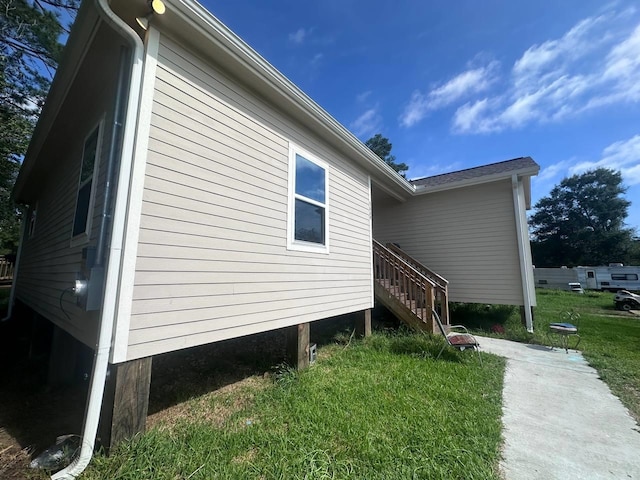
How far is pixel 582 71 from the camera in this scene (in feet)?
20.2

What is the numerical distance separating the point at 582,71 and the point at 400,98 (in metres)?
4.38

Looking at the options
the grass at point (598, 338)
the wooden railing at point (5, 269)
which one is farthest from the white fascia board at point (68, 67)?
the wooden railing at point (5, 269)

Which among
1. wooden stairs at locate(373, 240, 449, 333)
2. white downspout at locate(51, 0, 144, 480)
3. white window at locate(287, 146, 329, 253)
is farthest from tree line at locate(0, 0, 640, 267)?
wooden stairs at locate(373, 240, 449, 333)

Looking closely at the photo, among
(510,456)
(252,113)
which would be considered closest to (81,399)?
(252,113)

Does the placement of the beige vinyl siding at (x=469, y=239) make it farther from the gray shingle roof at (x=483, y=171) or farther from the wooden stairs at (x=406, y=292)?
the wooden stairs at (x=406, y=292)

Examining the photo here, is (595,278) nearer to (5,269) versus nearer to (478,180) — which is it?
(478,180)

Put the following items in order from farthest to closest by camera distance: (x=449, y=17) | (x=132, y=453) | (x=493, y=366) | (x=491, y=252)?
(x=491, y=252) → (x=449, y=17) → (x=493, y=366) → (x=132, y=453)

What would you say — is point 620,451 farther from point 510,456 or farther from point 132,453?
point 132,453

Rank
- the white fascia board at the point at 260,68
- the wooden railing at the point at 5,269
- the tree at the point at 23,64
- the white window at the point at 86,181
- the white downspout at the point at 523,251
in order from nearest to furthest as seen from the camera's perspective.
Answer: the white fascia board at the point at 260,68
the white window at the point at 86,181
the white downspout at the point at 523,251
the tree at the point at 23,64
the wooden railing at the point at 5,269

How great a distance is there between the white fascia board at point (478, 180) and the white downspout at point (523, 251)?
132 millimetres

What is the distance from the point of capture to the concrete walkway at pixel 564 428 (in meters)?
2.12

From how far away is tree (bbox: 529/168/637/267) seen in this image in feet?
102

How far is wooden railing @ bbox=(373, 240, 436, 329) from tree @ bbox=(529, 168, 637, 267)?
1503 inches

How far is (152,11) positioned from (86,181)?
210cm
